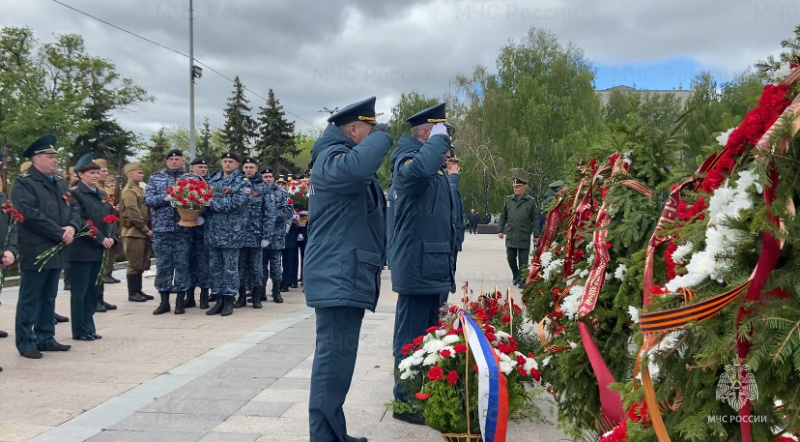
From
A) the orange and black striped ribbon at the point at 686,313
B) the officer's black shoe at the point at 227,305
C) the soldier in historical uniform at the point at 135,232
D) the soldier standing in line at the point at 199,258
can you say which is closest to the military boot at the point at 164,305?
the soldier standing in line at the point at 199,258

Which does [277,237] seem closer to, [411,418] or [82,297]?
[82,297]

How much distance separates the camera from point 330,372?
11.7ft

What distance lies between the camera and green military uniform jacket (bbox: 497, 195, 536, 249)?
39.3 ft

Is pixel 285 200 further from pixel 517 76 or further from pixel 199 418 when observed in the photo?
pixel 517 76

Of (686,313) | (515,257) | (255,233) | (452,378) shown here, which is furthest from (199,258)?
(686,313)

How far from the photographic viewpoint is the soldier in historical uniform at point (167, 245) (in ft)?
29.0

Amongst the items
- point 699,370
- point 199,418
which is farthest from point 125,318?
point 699,370

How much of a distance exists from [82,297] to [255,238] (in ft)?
8.97

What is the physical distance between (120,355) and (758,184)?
237 inches

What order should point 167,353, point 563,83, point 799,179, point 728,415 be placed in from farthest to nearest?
1. point 563,83
2. point 167,353
3. point 728,415
4. point 799,179

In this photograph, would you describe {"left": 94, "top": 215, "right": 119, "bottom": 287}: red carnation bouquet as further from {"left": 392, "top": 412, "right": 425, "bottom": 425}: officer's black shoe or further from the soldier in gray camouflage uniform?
{"left": 392, "top": 412, "right": 425, "bottom": 425}: officer's black shoe

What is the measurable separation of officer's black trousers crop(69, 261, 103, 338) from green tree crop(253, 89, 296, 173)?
1645 inches

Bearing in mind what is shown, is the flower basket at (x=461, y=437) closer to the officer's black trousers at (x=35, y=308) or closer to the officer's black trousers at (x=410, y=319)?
the officer's black trousers at (x=410, y=319)

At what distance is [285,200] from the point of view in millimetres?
10320
